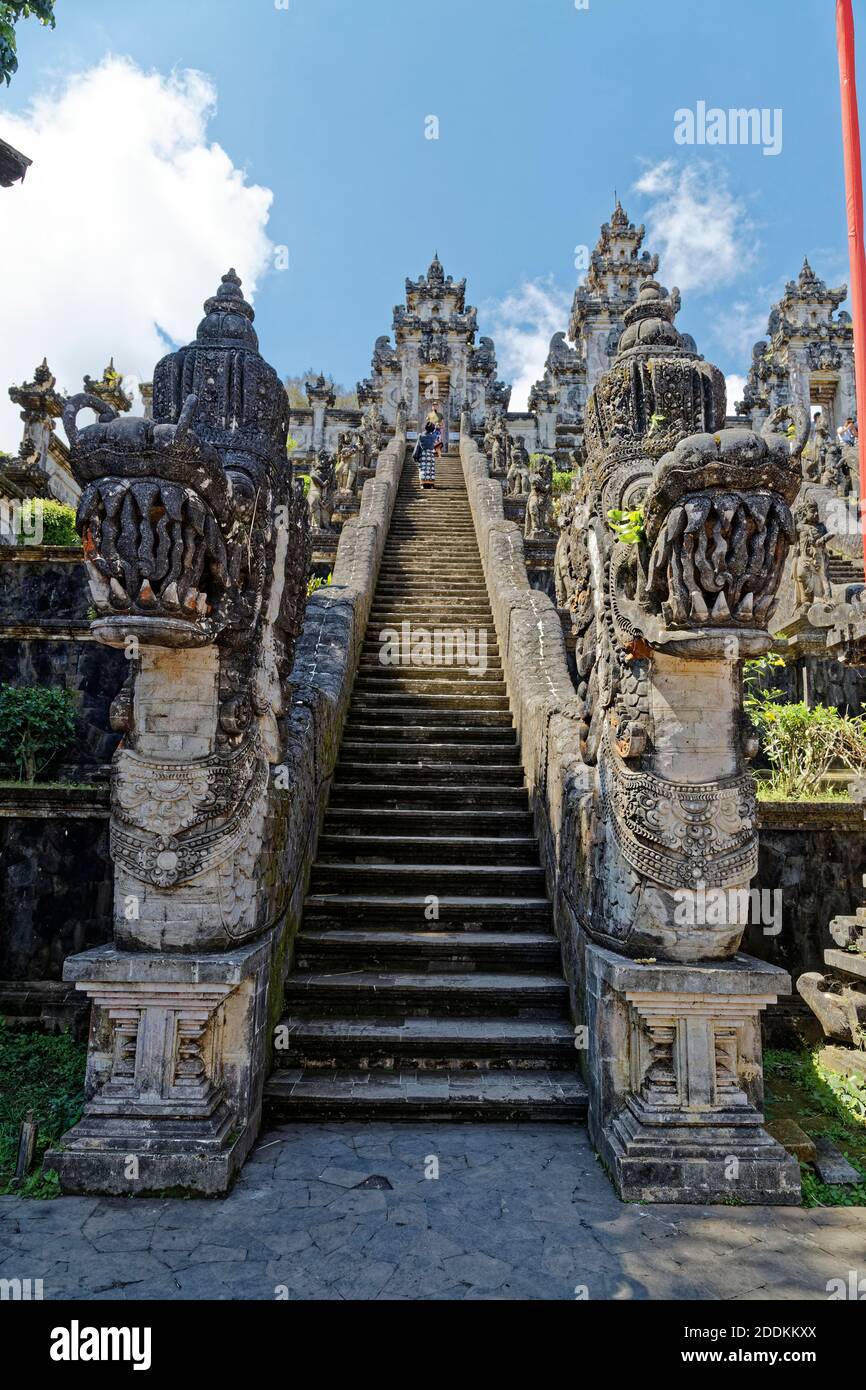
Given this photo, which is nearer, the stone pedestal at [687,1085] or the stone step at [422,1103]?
the stone pedestal at [687,1085]

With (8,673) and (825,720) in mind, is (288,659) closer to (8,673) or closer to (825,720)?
(8,673)

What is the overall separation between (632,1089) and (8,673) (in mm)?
7047

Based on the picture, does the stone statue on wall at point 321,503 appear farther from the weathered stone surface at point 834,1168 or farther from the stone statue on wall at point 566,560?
the weathered stone surface at point 834,1168

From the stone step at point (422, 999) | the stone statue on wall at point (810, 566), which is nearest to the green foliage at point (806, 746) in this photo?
the stone statue on wall at point (810, 566)

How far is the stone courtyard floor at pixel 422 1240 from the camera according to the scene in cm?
274

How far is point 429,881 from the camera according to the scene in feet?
18.2

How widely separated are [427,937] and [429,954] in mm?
113

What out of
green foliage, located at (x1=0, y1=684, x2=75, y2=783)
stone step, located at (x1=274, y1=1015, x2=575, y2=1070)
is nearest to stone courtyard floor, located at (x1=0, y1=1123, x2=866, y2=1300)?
stone step, located at (x1=274, y1=1015, x2=575, y2=1070)

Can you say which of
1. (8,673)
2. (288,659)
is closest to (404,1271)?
(288,659)

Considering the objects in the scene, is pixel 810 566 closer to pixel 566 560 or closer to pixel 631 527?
pixel 566 560

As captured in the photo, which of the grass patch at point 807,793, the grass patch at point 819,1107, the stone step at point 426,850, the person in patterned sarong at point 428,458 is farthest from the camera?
the person in patterned sarong at point 428,458

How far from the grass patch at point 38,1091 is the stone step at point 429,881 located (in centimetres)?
180

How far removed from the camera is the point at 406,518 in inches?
543

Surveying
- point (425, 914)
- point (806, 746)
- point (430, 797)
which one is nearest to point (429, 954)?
point (425, 914)
